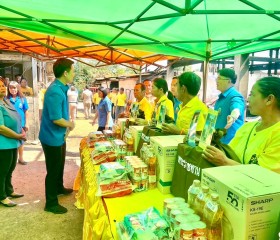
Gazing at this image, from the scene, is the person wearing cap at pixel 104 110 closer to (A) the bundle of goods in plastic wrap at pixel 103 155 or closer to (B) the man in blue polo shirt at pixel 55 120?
(B) the man in blue polo shirt at pixel 55 120

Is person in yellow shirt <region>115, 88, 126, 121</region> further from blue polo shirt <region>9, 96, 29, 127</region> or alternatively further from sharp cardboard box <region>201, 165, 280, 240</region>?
sharp cardboard box <region>201, 165, 280, 240</region>

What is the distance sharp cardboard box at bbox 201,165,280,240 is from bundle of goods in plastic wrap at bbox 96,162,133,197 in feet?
2.54

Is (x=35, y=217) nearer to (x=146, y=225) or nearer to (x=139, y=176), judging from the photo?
(x=139, y=176)

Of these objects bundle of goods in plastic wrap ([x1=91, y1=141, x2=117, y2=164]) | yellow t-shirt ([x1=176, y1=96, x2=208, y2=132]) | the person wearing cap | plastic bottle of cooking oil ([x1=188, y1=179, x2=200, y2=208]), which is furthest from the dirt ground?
plastic bottle of cooking oil ([x1=188, y1=179, x2=200, y2=208])

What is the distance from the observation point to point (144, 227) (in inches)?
41.7

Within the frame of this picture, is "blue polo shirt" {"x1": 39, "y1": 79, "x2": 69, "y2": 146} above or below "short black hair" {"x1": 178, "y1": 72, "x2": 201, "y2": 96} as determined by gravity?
below

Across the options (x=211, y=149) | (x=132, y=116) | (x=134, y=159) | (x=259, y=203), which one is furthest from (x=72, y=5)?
(x=259, y=203)

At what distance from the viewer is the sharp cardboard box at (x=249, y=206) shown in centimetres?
89

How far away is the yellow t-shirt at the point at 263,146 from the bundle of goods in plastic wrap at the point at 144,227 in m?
0.68

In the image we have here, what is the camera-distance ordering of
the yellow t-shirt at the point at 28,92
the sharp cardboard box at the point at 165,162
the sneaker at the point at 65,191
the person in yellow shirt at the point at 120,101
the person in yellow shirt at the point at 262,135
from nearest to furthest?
the person in yellow shirt at the point at 262,135 → the sharp cardboard box at the point at 165,162 → the sneaker at the point at 65,191 → the yellow t-shirt at the point at 28,92 → the person in yellow shirt at the point at 120,101

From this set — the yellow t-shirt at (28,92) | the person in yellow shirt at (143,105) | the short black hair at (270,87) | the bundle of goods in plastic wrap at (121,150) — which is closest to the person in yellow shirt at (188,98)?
the bundle of goods in plastic wrap at (121,150)

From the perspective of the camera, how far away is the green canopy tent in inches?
88.3

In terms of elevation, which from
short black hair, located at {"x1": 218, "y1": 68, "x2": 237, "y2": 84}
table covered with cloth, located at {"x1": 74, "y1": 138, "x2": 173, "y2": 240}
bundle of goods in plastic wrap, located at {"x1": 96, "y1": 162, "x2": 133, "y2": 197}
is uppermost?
short black hair, located at {"x1": 218, "y1": 68, "x2": 237, "y2": 84}

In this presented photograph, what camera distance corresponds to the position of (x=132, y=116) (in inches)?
118
